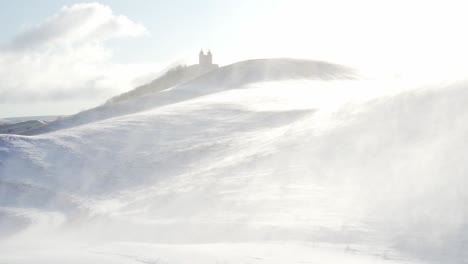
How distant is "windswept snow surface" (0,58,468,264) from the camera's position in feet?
25.4

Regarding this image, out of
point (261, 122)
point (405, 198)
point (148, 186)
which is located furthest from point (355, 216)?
point (261, 122)

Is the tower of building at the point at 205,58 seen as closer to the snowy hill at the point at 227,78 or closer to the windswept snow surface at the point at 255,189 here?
the snowy hill at the point at 227,78

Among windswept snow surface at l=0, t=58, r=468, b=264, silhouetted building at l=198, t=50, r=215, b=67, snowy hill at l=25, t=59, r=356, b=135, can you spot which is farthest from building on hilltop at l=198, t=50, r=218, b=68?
windswept snow surface at l=0, t=58, r=468, b=264

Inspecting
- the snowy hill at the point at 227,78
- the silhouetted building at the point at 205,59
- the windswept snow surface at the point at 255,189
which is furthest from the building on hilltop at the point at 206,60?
the windswept snow surface at the point at 255,189

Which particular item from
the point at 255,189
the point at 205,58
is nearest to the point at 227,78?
the point at 205,58

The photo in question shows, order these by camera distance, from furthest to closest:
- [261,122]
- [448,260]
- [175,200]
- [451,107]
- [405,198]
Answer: [261,122]
[451,107]
[175,200]
[405,198]
[448,260]

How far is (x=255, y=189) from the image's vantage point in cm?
1181

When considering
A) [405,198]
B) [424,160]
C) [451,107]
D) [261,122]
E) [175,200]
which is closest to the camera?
[405,198]

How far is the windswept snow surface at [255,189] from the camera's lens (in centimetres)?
774

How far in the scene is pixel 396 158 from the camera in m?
Result: 11.9

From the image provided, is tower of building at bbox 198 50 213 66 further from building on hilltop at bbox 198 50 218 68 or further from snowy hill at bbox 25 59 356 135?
snowy hill at bbox 25 59 356 135

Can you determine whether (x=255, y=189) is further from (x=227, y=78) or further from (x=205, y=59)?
(x=205, y=59)

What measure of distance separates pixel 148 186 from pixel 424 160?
6919mm

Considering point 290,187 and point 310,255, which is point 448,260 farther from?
point 290,187
